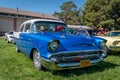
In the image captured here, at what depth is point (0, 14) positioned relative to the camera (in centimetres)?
2991

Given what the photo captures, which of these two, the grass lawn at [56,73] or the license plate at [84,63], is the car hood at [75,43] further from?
the grass lawn at [56,73]

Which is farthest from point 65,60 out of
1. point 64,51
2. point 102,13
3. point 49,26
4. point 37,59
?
point 102,13

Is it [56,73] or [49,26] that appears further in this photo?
[49,26]

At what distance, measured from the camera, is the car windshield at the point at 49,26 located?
6.22m

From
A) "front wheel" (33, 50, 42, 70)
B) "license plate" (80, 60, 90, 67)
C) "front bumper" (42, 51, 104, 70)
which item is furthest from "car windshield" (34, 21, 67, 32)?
"license plate" (80, 60, 90, 67)

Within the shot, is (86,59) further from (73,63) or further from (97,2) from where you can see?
(97,2)

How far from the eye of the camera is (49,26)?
21.1 feet

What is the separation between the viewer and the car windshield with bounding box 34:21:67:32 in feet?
20.4

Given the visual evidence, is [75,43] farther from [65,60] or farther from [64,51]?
[65,60]

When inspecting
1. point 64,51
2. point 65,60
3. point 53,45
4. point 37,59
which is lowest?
point 37,59

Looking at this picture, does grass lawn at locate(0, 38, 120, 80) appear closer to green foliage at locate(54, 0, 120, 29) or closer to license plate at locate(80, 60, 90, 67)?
license plate at locate(80, 60, 90, 67)

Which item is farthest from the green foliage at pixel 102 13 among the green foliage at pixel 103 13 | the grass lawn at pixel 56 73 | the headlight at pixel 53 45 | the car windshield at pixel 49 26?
the headlight at pixel 53 45

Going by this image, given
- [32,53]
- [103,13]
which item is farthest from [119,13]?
[32,53]

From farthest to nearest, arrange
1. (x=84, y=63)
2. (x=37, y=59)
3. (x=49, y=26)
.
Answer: (x=49, y=26) → (x=37, y=59) → (x=84, y=63)
